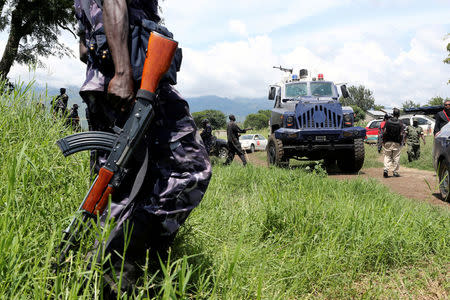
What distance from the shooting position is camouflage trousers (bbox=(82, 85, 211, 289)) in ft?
4.99

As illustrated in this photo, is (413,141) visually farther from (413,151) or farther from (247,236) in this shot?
(247,236)

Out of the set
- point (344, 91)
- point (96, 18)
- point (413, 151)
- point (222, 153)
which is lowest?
point (222, 153)

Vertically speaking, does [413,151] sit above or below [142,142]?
below

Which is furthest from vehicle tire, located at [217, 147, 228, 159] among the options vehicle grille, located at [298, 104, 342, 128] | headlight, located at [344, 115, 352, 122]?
headlight, located at [344, 115, 352, 122]

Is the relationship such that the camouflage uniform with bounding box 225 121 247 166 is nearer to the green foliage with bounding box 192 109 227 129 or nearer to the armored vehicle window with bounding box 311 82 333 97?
the armored vehicle window with bounding box 311 82 333 97

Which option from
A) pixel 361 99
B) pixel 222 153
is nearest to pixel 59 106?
pixel 222 153

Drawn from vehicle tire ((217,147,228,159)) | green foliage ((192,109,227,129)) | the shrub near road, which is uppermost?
the shrub near road

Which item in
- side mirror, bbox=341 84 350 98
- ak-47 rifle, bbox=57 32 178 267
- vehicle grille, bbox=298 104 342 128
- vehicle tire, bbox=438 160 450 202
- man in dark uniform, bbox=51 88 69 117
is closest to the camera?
ak-47 rifle, bbox=57 32 178 267

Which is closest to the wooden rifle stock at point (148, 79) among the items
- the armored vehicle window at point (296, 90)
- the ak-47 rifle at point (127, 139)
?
the ak-47 rifle at point (127, 139)

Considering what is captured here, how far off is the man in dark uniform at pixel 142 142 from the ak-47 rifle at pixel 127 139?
62 millimetres

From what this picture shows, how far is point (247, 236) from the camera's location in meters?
2.61

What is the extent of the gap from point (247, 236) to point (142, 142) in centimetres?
132

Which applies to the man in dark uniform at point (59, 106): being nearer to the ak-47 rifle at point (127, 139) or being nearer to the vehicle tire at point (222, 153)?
the ak-47 rifle at point (127, 139)

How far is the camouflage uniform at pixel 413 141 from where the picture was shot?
1242cm
